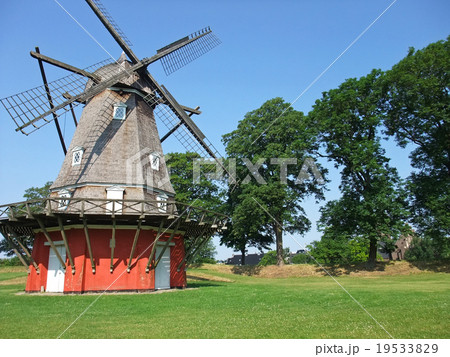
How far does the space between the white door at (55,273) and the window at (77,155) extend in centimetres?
418

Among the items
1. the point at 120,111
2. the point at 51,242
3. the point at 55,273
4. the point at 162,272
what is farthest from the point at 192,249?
the point at 120,111

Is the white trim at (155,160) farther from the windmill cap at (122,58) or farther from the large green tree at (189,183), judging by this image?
the large green tree at (189,183)

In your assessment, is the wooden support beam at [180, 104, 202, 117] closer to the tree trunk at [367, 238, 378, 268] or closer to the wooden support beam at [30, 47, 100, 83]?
the wooden support beam at [30, 47, 100, 83]

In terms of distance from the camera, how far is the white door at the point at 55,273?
15969 millimetres

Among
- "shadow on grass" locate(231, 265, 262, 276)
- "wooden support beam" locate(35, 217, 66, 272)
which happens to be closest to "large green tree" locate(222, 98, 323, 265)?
"shadow on grass" locate(231, 265, 262, 276)

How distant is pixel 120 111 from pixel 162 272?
8.82 m

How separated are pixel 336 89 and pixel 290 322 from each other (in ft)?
89.8

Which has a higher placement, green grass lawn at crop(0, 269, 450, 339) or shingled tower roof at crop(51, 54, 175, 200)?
shingled tower roof at crop(51, 54, 175, 200)

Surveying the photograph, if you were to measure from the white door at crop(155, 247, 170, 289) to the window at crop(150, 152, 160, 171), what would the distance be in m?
4.24

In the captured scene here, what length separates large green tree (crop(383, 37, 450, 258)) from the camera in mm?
25609

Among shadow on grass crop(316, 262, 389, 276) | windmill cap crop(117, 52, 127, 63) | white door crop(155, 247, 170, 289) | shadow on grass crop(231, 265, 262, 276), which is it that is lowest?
shadow on grass crop(231, 265, 262, 276)
